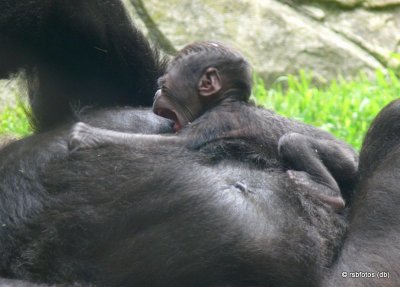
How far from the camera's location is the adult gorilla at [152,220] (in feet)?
8.50

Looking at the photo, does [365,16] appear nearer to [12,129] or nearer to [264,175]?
[12,129]

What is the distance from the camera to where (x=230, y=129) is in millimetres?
3018

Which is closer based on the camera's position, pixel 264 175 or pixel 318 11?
pixel 264 175

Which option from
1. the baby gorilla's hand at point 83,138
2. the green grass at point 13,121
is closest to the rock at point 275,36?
the green grass at point 13,121

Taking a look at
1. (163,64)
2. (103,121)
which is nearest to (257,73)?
(163,64)

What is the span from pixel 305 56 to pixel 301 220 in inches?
241

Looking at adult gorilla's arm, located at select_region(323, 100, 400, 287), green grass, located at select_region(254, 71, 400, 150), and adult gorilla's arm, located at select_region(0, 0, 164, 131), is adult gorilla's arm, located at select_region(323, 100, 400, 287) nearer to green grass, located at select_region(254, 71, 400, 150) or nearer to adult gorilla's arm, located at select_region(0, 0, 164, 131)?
adult gorilla's arm, located at select_region(0, 0, 164, 131)

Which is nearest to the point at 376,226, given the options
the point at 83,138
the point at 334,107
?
the point at 83,138

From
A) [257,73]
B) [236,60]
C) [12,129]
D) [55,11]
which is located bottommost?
[257,73]

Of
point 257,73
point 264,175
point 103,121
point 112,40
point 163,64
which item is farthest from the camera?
point 257,73

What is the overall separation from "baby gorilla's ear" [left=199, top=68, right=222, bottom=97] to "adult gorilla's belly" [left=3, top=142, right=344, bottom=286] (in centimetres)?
55

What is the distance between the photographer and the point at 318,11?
355 inches

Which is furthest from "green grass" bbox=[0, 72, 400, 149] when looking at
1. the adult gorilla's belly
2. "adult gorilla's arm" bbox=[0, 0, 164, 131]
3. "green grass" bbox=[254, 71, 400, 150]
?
the adult gorilla's belly

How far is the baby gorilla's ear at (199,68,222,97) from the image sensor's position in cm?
332
